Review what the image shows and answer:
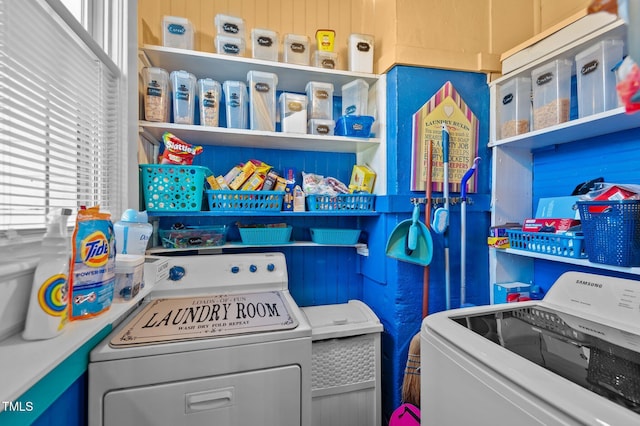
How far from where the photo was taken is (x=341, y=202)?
1.70 metres

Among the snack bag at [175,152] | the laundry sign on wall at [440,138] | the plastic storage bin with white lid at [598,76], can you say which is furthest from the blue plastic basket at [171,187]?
the plastic storage bin with white lid at [598,76]

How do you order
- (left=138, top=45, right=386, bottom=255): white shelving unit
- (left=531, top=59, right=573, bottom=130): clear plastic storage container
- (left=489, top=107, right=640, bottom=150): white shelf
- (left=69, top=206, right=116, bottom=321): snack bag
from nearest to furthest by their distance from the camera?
1. (left=69, top=206, right=116, bottom=321): snack bag
2. (left=489, top=107, right=640, bottom=150): white shelf
3. (left=531, top=59, right=573, bottom=130): clear plastic storage container
4. (left=138, top=45, right=386, bottom=255): white shelving unit

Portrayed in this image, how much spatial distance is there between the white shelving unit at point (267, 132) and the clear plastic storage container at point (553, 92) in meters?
0.75

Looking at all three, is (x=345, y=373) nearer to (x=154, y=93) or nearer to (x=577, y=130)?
(x=577, y=130)

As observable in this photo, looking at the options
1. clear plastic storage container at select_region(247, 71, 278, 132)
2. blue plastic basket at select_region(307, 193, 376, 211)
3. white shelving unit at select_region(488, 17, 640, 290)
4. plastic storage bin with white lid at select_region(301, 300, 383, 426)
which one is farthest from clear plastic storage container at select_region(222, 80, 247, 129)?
white shelving unit at select_region(488, 17, 640, 290)

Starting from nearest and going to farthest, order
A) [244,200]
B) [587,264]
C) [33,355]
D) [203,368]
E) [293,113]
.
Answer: [33,355] < [203,368] < [587,264] < [244,200] < [293,113]

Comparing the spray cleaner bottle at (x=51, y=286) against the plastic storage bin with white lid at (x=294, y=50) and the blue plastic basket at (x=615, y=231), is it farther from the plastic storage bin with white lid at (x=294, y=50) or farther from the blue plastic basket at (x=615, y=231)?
the blue plastic basket at (x=615, y=231)

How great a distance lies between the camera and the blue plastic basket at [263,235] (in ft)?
5.41

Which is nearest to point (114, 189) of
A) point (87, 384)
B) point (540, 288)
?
point (87, 384)

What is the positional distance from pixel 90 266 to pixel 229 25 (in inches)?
52.2

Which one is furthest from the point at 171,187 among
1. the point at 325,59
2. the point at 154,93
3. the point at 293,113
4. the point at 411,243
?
the point at 411,243

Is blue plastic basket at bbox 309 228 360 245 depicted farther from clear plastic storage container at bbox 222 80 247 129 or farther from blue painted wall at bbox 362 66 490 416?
clear plastic storage container at bbox 222 80 247 129

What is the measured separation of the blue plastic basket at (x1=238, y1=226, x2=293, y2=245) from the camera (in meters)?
1.65

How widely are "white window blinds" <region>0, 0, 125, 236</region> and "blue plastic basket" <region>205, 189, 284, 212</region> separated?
0.42m
